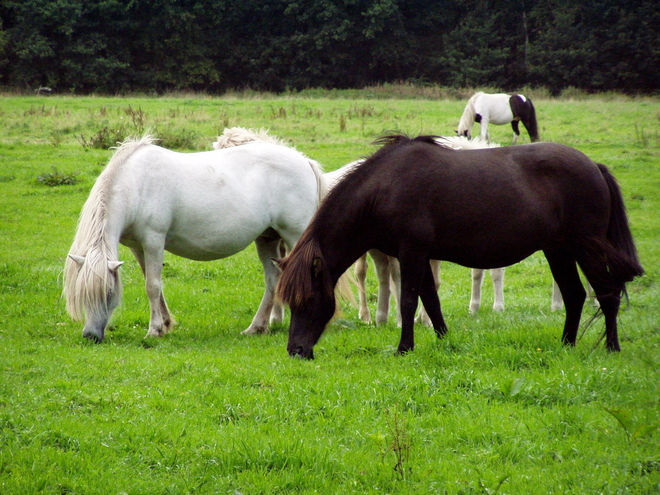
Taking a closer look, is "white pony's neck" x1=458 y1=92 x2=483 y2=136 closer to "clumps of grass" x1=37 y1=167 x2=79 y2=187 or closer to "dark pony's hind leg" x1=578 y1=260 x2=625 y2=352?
"clumps of grass" x1=37 y1=167 x2=79 y2=187

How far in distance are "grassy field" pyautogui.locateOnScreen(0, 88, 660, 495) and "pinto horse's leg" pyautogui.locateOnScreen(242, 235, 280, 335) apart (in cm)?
20

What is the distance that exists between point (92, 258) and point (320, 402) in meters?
3.06

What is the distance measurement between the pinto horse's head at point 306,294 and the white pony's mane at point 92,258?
1827 mm

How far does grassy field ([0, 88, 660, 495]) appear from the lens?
383cm

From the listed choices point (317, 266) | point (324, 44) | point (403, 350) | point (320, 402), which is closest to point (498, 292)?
point (403, 350)

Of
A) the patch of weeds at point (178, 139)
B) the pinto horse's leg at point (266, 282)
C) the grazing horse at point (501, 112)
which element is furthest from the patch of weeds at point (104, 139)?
the pinto horse's leg at point (266, 282)

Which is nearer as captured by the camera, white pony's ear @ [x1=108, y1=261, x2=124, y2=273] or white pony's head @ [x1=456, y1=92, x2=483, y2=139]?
white pony's ear @ [x1=108, y1=261, x2=124, y2=273]

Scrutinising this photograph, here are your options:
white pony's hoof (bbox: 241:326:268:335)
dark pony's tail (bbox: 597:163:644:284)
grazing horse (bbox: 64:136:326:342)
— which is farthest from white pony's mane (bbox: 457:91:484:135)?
dark pony's tail (bbox: 597:163:644:284)

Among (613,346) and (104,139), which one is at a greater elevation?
(104,139)

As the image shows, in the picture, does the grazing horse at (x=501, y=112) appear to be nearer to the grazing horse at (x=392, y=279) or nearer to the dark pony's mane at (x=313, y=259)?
the grazing horse at (x=392, y=279)

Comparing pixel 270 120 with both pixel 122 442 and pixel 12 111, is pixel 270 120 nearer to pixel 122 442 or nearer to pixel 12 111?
pixel 12 111

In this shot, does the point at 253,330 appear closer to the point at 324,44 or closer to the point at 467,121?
the point at 467,121

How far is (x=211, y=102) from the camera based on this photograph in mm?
29391

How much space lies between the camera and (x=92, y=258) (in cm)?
670
